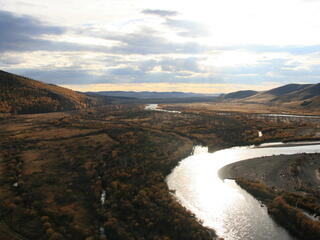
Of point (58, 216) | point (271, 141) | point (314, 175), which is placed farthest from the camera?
point (271, 141)

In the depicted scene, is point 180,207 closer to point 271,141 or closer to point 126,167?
point 126,167

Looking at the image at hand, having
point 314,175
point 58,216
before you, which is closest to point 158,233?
point 58,216

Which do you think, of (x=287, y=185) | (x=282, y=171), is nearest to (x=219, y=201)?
(x=287, y=185)

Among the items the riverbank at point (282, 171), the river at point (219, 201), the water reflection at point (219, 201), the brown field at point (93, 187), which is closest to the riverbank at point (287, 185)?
the riverbank at point (282, 171)

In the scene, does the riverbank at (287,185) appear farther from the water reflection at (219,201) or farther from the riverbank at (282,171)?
the water reflection at (219,201)

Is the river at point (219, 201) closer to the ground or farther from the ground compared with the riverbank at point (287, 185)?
closer to the ground

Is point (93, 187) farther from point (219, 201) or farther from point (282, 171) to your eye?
point (282, 171)

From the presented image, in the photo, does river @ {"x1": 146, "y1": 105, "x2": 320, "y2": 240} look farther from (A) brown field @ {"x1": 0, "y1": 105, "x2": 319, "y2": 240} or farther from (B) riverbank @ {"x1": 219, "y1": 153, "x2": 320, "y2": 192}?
(B) riverbank @ {"x1": 219, "y1": 153, "x2": 320, "y2": 192}

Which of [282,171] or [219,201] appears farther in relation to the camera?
[282,171]
